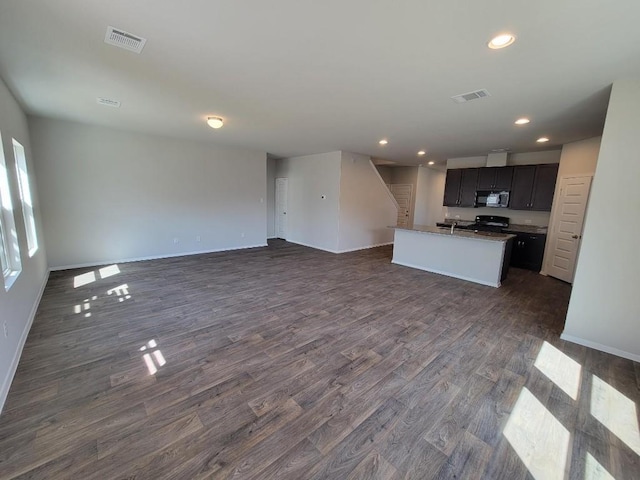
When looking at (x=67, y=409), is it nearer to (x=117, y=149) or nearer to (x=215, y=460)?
(x=215, y=460)

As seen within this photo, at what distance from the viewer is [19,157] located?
12.4 ft

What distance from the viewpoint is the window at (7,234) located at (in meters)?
2.58

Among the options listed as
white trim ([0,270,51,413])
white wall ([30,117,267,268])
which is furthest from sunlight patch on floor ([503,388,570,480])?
white wall ([30,117,267,268])

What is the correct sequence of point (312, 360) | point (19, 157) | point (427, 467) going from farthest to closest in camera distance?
point (19, 157) → point (312, 360) → point (427, 467)

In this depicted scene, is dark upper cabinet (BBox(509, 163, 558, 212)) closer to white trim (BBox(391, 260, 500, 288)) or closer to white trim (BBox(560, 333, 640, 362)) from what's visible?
white trim (BBox(391, 260, 500, 288))

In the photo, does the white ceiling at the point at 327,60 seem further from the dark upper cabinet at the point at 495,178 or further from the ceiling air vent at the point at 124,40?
the dark upper cabinet at the point at 495,178

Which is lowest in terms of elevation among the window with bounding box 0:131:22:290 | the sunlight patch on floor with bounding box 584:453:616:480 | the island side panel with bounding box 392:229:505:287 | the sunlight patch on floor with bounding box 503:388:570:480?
the sunlight patch on floor with bounding box 584:453:616:480

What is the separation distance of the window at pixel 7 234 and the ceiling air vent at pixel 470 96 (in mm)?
4904

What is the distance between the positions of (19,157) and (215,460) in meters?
5.00

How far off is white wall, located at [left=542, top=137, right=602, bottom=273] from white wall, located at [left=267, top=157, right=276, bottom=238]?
742 cm

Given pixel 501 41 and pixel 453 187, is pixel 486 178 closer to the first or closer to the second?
pixel 453 187

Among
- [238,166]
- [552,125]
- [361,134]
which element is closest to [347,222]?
[361,134]

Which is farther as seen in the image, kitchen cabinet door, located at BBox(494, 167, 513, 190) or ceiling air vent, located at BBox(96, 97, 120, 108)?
kitchen cabinet door, located at BBox(494, 167, 513, 190)

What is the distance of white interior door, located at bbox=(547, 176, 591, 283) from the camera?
4930 mm
